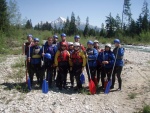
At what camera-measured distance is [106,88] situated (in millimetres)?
8336

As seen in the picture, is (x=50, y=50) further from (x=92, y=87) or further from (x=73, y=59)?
(x=92, y=87)

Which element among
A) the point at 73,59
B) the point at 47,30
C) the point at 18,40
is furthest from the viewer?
the point at 47,30

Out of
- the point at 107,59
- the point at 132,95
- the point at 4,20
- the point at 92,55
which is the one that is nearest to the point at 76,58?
the point at 92,55

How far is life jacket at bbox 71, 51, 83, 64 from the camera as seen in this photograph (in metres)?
8.11

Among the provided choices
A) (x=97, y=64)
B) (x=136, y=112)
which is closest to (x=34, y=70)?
(x=97, y=64)

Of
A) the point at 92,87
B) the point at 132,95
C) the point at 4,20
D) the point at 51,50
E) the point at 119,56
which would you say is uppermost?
the point at 4,20

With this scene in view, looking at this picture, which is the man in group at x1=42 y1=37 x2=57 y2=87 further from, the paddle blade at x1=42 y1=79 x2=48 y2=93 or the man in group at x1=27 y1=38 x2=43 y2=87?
the paddle blade at x1=42 y1=79 x2=48 y2=93

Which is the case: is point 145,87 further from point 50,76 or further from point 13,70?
point 13,70

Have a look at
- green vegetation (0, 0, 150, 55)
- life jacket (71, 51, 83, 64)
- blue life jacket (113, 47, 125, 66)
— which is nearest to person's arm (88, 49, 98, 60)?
life jacket (71, 51, 83, 64)

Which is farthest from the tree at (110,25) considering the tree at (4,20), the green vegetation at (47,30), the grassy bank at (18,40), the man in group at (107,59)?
the man in group at (107,59)

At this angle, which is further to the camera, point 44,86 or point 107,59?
point 107,59

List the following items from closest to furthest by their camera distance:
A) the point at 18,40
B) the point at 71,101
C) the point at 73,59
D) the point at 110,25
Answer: the point at 71,101
the point at 73,59
the point at 18,40
the point at 110,25

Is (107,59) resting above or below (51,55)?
below

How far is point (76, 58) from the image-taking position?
8.14 metres
